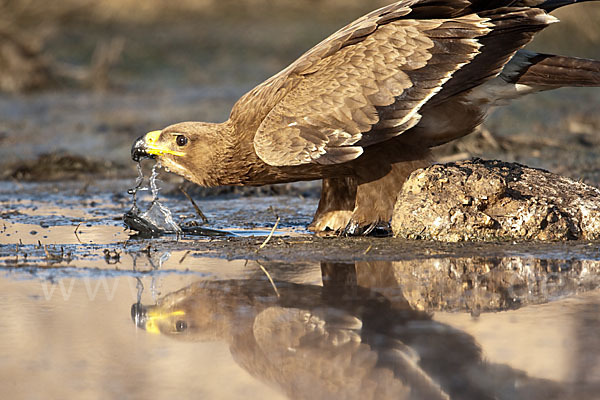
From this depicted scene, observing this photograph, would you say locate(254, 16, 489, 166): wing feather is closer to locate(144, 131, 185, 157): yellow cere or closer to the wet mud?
the wet mud

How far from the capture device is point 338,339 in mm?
4301

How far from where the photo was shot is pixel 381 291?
5160mm

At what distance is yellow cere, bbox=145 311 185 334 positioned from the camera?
15.1ft

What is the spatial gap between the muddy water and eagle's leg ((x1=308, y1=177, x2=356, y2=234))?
519mm

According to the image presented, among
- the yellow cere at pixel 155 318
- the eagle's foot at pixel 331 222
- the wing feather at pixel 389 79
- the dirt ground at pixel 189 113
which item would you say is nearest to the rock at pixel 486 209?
the dirt ground at pixel 189 113

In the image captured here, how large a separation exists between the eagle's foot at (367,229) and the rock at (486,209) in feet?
1.24

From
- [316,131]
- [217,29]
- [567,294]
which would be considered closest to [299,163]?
[316,131]

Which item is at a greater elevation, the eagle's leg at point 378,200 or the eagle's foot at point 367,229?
the eagle's leg at point 378,200

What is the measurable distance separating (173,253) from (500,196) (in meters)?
2.21

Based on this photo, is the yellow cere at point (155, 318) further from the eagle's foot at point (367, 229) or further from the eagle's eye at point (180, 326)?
the eagle's foot at point (367, 229)

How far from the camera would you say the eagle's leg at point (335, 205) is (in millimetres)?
7410

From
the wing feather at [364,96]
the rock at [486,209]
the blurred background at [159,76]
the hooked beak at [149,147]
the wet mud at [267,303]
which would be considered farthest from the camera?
the blurred background at [159,76]

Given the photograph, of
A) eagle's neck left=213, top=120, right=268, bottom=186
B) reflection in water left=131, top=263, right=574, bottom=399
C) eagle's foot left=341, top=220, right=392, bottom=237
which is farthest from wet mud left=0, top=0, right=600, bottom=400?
eagle's neck left=213, top=120, right=268, bottom=186

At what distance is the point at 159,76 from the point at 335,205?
11.3 metres
